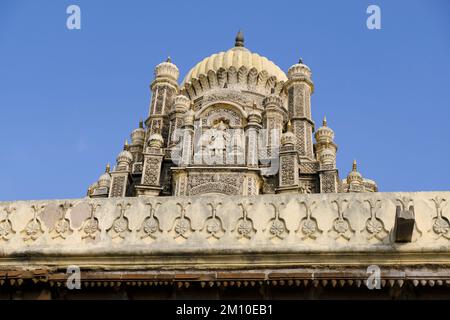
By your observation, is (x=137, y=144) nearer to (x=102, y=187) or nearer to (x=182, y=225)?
(x=102, y=187)

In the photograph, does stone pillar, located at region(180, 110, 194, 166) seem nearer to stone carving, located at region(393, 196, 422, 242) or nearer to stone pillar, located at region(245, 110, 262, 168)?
stone pillar, located at region(245, 110, 262, 168)

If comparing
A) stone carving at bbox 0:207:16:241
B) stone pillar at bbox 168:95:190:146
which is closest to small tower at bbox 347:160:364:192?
stone pillar at bbox 168:95:190:146

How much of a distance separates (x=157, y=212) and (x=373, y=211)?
251cm

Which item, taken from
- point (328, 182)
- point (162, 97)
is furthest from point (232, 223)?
point (162, 97)

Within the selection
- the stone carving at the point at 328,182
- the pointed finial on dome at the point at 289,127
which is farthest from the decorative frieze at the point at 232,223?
the pointed finial on dome at the point at 289,127

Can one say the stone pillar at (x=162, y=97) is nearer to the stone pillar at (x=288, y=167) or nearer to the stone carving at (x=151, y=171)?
the stone carving at (x=151, y=171)

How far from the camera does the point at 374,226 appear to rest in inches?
274

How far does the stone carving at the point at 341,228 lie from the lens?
22.7ft

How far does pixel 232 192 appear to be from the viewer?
862 inches

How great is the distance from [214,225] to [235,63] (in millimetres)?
22970

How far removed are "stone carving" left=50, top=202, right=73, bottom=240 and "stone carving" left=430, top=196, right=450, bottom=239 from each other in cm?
419

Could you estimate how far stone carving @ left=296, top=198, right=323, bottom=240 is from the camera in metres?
6.96
